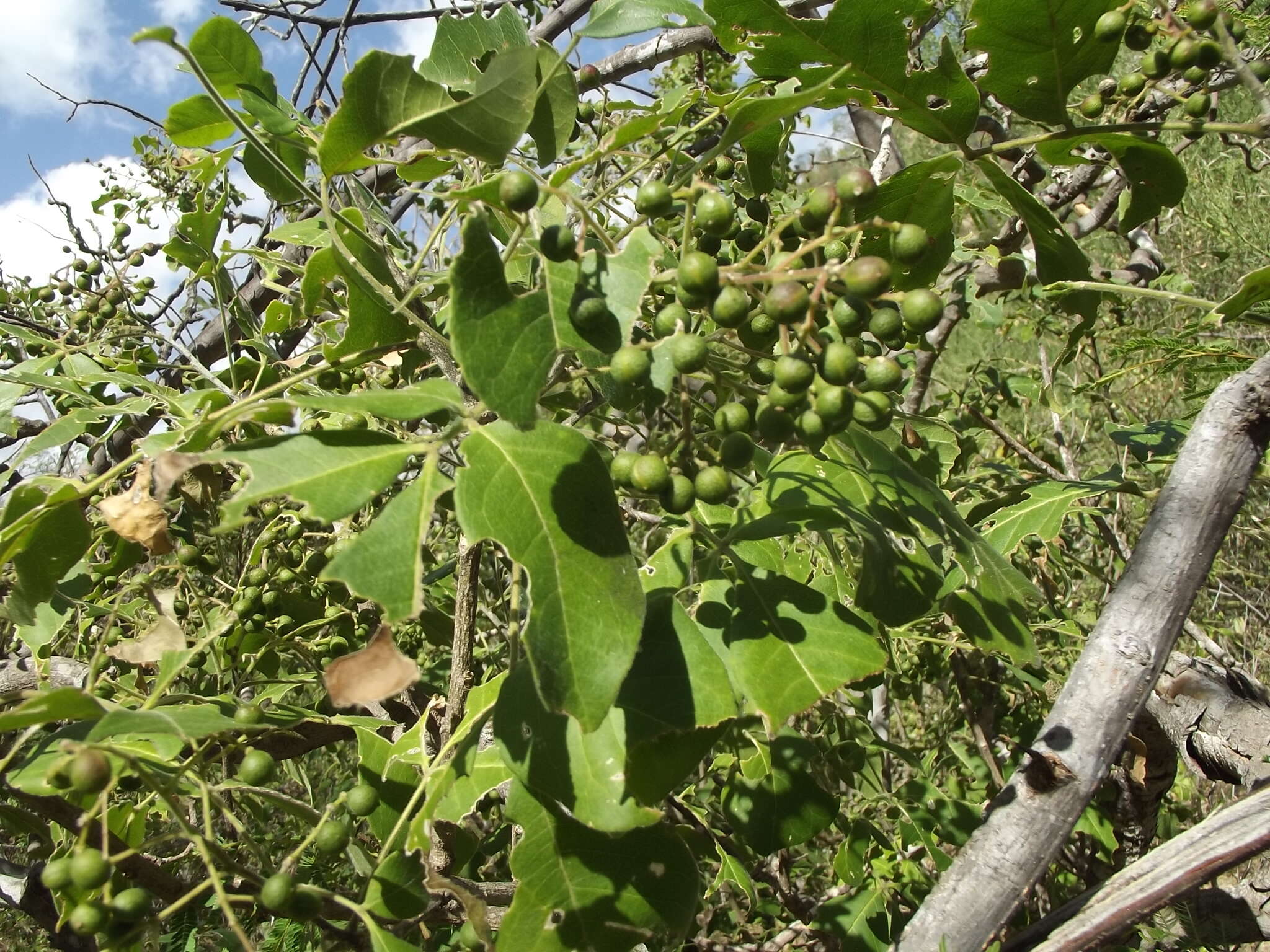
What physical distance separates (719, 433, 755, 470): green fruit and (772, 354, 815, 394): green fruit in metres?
0.16

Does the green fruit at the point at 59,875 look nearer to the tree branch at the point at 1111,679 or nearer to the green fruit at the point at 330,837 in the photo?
the green fruit at the point at 330,837

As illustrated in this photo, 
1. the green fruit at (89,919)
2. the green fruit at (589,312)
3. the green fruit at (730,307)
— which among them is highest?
the green fruit at (589,312)

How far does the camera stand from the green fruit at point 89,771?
0.97 m

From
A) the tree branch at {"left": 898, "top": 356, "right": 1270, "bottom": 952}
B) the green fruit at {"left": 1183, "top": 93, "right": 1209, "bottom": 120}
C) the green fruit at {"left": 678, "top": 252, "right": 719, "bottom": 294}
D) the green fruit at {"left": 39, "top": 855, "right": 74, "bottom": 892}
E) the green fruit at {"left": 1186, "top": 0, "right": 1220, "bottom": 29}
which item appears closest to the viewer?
the green fruit at {"left": 678, "top": 252, "right": 719, "bottom": 294}

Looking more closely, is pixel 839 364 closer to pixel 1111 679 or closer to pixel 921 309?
pixel 921 309

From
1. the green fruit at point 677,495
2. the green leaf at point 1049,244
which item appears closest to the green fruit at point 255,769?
the green fruit at point 677,495

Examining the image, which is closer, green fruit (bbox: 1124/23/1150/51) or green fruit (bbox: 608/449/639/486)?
green fruit (bbox: 608/449/639/486)

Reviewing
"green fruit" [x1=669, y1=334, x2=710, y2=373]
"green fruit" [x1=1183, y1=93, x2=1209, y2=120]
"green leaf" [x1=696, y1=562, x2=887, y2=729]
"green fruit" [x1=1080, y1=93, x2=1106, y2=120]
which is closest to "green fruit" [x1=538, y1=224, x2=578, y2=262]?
"green fruit" [x1=669, y1=334, x2=710, y2=373]

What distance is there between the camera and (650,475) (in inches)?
43.9

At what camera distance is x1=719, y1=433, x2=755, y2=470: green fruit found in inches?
48.9

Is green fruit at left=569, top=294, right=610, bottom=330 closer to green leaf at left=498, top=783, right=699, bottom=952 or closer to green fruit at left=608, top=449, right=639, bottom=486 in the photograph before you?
green fruit at left=608, top=449, right=639, bottom=486

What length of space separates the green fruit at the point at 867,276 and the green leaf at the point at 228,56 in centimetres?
94

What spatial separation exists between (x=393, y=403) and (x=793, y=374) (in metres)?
0.46

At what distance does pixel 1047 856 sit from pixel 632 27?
4.42 ft
